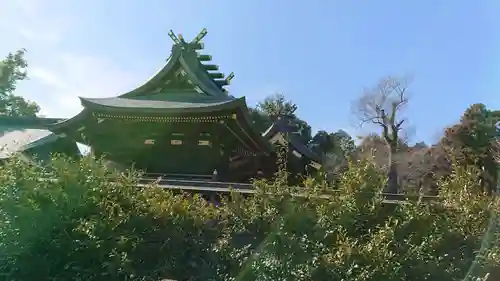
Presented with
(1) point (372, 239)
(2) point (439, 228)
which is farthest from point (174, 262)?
(2) point (439, 228)

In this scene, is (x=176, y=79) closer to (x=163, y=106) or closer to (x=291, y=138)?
(x=163, y=106)

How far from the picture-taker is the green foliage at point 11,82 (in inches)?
1161

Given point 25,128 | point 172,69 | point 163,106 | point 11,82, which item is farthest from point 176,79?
point 11,82

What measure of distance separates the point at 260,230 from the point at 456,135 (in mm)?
20204

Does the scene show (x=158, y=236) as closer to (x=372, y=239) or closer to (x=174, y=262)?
(x=174, y=262)

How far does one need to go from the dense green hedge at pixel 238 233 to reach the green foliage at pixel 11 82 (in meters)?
30.2

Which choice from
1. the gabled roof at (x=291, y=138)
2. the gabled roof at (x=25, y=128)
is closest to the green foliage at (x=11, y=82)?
the gabled roof at (x=25, y=128)

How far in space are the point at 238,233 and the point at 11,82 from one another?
105ft

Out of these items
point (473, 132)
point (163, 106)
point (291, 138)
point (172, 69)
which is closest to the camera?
point (163, 106)

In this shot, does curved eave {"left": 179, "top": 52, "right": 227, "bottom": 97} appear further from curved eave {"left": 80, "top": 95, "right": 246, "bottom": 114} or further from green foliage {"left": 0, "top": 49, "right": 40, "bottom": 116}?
green foliage {"left": 0, "top": 49, "right": 40, "bottom": 116}

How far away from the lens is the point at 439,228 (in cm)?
369

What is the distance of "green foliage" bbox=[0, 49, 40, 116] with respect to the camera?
29.5 meters

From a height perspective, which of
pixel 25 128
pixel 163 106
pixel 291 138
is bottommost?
pixel 163 106

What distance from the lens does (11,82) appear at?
30.1m
